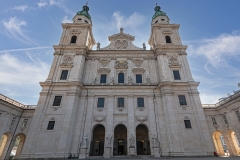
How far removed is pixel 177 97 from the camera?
2342cm

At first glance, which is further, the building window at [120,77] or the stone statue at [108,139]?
the building window at [120,77]

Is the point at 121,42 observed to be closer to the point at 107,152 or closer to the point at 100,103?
the point at 100,103

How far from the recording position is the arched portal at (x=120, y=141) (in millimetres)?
23078

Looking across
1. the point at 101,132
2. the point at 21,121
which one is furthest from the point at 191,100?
the point at 21,121


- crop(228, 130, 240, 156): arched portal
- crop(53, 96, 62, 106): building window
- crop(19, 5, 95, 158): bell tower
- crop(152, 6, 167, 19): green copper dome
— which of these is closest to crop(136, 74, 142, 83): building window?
crop(19, 5, 95, 158): bell tower

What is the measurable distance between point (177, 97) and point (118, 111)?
1009 cm

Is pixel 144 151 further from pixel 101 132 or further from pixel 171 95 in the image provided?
pixel 171 95

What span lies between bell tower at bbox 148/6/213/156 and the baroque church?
13 centimetres

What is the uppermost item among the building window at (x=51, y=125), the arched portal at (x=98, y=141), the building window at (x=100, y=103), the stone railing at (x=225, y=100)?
the stone railing at (x=225, y=100)

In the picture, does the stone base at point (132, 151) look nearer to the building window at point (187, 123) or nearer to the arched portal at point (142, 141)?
the arched portal at point (142, 141)

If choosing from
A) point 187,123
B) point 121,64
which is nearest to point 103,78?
point 121,64

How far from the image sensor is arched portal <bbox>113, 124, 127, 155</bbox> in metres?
23.1

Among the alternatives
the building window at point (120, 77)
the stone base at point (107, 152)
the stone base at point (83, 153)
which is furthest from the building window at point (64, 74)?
the stone base at point (107, 152)

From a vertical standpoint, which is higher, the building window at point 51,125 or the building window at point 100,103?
the building window at point 100,103
